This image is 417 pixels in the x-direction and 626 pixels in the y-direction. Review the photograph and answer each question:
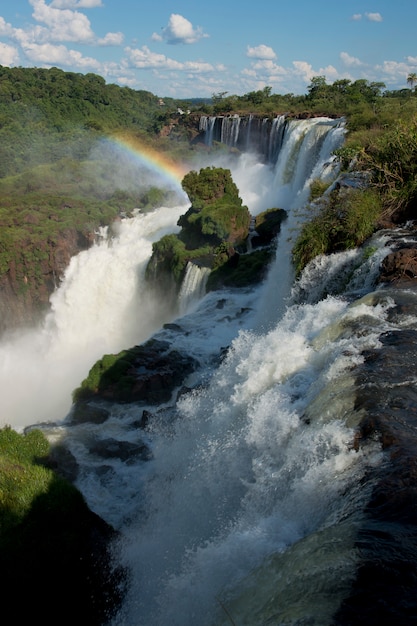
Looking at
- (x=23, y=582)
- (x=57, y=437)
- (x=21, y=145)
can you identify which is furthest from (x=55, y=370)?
(x=21, y=145)

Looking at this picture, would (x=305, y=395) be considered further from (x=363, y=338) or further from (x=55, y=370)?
(x=55, y=370)

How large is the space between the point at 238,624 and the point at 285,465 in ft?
6.04

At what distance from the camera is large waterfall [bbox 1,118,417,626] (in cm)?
401

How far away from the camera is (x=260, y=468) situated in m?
5.77

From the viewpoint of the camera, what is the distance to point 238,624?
372cm

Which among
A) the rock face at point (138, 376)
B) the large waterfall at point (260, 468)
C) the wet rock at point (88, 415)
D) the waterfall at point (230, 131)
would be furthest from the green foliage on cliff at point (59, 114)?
the large waterfall at point (260, 468)

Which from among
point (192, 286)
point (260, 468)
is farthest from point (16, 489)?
point (192, 286)

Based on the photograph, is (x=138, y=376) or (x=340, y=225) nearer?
(x=340, y=225)

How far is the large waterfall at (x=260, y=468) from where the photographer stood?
158 inches

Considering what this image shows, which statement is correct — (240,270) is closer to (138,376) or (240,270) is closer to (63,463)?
(138,376)

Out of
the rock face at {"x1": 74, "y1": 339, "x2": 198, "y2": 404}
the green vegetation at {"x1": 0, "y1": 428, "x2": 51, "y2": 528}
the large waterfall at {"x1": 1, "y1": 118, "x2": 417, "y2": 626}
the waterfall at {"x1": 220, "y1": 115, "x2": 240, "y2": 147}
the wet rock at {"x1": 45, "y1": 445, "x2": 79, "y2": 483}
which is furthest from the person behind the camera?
the waterfall at {"x1": 220, "y1": 115, "x2": 240, "y2": 147}

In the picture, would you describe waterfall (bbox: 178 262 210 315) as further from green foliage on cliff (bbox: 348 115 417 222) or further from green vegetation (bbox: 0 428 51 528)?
green vegetation (bbox: 0 428 51 528)

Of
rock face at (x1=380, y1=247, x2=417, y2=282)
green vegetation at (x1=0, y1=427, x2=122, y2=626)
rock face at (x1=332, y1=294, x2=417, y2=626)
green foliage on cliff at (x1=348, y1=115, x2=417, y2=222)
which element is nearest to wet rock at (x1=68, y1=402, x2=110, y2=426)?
green vegetation at (x1=0, y1=427, x2=122, y2=626)

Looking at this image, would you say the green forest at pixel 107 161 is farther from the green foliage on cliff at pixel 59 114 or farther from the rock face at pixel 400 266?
the rock face at pixel 400 266
